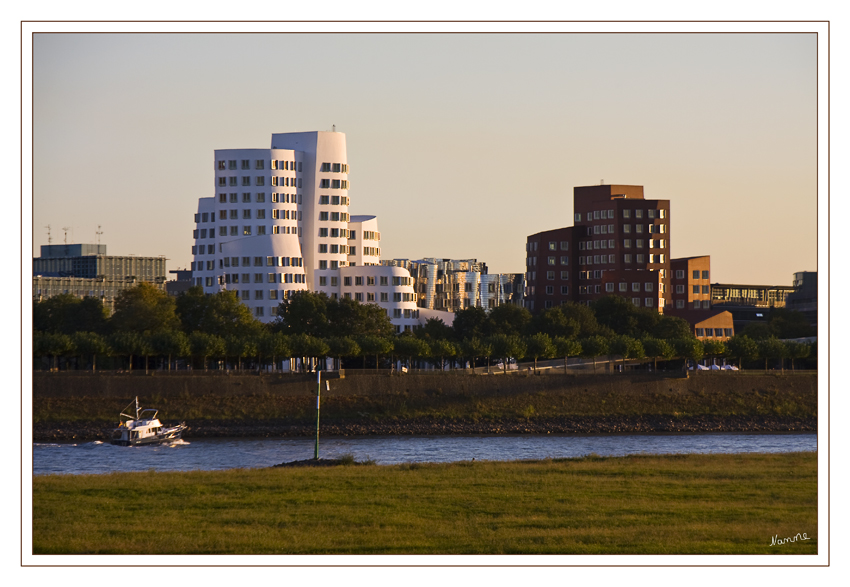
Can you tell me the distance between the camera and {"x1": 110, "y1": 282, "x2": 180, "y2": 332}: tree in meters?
110

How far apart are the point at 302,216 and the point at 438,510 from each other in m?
131

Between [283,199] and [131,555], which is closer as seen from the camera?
[131,555]

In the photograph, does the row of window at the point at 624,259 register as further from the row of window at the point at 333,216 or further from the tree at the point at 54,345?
the tree at the point at 54,345

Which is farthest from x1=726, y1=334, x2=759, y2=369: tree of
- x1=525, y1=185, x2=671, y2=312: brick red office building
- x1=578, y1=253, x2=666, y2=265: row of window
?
x1=578, y1=253, x2=666, y2=265: row of window

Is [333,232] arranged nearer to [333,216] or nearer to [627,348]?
[333,216]

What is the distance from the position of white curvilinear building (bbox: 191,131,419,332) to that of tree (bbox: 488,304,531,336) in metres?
22.3

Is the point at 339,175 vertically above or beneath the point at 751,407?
above

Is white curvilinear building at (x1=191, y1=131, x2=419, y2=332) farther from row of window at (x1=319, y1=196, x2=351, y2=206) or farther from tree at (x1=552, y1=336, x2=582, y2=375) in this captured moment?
tree at (x1=552, y1=336, x2=582, y2=375)

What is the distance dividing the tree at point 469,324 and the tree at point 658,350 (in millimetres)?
22755

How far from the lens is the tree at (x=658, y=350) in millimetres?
110006
